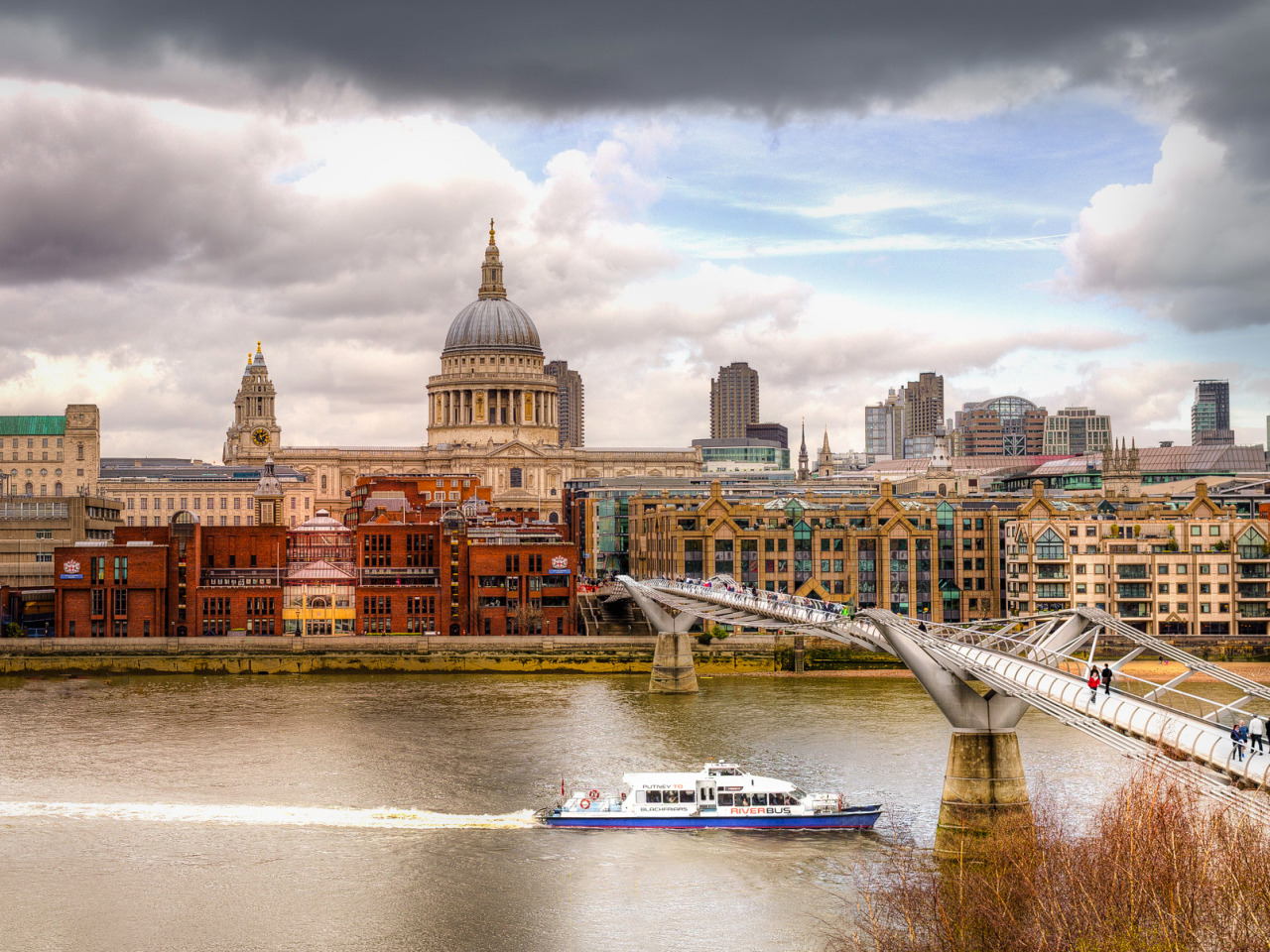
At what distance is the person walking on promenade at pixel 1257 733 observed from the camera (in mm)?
22703

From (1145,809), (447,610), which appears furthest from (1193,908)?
(447,610)

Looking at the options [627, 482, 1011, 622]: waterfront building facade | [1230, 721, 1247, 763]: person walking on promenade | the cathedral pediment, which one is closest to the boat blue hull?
[1230, 721, 1247, 763]: person walking on promenade

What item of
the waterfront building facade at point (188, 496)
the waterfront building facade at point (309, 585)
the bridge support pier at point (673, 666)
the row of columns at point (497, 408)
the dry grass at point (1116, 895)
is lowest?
the dry grass at point (1116, 895)

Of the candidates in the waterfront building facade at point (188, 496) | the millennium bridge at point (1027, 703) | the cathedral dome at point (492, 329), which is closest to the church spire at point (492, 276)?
the cathedral dome at point (492, 329)

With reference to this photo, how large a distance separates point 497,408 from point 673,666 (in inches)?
4491

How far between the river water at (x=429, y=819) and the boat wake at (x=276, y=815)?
11 centimetres

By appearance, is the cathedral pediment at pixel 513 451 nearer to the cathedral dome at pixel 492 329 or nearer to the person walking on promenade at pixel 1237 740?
the cathedral dome at pixel 492 329

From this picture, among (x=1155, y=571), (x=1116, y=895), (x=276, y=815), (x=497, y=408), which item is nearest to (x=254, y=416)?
(x=497, y=408)

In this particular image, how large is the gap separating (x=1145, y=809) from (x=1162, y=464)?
443 feet

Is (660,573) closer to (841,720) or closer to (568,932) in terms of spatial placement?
(841,720)

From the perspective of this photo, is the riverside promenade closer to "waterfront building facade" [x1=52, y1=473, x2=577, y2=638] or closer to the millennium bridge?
"waterfront building facade" [x1=52, y1=473, x2=577, y2=638]

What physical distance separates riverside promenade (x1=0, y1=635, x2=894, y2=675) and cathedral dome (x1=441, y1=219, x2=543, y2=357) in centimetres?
10630

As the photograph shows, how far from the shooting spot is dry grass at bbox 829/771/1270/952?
68.2 ft

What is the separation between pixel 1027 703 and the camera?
34.9 metres
